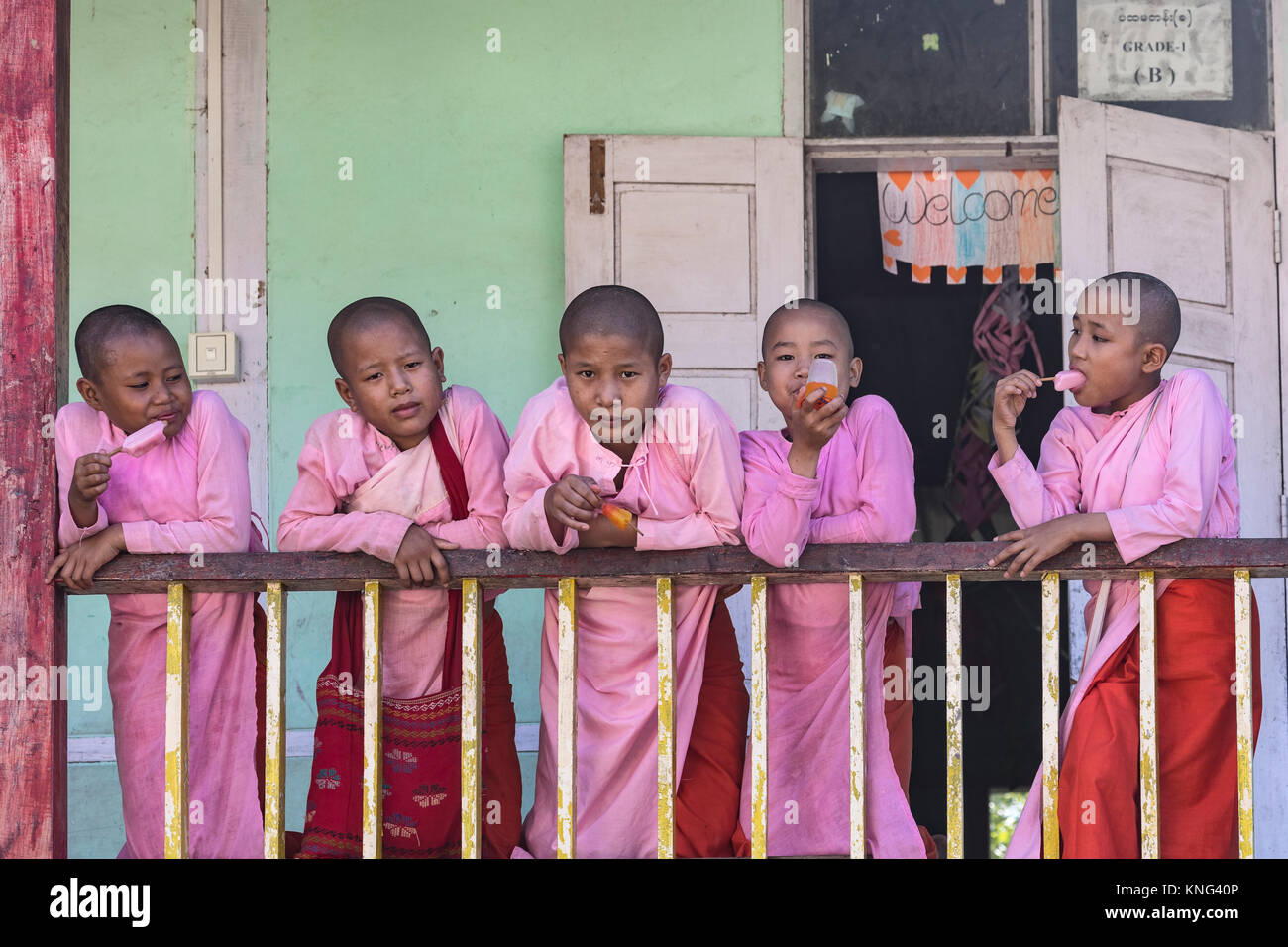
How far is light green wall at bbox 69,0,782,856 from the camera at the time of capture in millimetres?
5738

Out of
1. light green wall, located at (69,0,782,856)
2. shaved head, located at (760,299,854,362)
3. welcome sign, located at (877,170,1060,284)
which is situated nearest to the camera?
shaved head, located at (760,299,854,362)

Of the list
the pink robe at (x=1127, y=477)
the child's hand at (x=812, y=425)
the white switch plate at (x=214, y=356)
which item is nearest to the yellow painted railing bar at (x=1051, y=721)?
the pink robe at (x=1127, y=477)

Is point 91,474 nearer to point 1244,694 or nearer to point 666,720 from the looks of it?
point 666,720

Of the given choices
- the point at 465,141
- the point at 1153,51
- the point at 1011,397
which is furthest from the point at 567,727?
the point at 1153,51

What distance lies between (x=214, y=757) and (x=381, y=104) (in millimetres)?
2860

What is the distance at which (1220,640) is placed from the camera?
359cm

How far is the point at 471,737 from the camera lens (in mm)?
3395

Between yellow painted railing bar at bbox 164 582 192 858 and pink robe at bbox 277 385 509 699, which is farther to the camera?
pink robe at bbox 277 385 509 699

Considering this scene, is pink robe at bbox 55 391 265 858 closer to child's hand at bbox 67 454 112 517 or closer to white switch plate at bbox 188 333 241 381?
child's hand at bbox 67 454 112 517

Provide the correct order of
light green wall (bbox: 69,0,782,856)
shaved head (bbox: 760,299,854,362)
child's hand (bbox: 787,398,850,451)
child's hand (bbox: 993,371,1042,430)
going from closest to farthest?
child's hand (bbox: 787,398,850,451) < child's hand (bbox: 993,371,1042,430) < shaved head (bbox: 760,299,854,362) < light green wall (bbox: 69,0,782,856)

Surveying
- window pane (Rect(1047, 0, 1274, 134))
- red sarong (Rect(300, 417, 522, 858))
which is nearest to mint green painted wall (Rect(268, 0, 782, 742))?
window pane (Rect(1047, 0, 1274, 134))

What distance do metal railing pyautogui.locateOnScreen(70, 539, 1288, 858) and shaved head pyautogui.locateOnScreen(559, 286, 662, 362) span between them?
57cm
